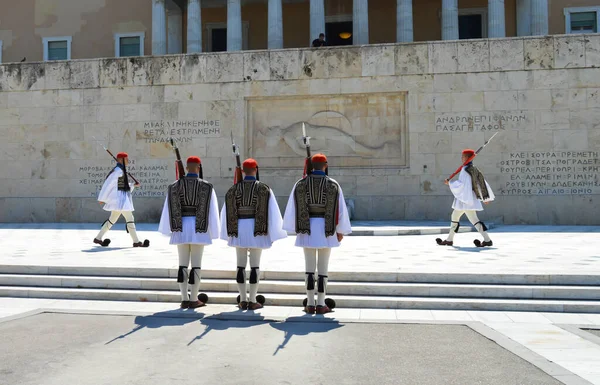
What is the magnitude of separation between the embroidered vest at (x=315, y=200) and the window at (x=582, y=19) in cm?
2777

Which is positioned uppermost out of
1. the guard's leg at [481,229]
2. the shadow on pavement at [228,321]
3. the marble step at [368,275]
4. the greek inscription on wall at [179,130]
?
the greek inscription on wall at [179,130]

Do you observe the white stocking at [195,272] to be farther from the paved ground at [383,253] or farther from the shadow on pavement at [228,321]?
the paved ground at [383,253]

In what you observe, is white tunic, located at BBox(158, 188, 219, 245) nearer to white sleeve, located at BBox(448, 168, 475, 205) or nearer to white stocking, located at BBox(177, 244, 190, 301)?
white stocking, located at BBox(177, 244, 190, 301)

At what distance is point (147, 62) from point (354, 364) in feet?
52.1

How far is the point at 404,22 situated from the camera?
2631 centimetres

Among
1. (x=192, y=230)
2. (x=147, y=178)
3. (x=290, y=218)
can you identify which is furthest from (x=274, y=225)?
(x=147, y=178)

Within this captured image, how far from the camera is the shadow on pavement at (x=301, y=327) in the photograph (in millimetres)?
6238

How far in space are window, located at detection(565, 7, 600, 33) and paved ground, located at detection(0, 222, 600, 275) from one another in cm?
1904

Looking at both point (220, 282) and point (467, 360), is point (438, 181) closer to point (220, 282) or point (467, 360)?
point (220, 282)

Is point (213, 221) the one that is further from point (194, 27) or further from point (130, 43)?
point (130, 43)

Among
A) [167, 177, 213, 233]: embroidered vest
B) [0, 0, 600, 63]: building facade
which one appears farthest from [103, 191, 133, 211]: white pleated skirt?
[0, 0, 600, 63]: building facade

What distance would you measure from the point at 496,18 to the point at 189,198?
22.5 meters

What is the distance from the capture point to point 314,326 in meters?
6.57

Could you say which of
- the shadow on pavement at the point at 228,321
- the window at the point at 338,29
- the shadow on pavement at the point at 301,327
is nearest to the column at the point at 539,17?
the window at the point at 338,29
